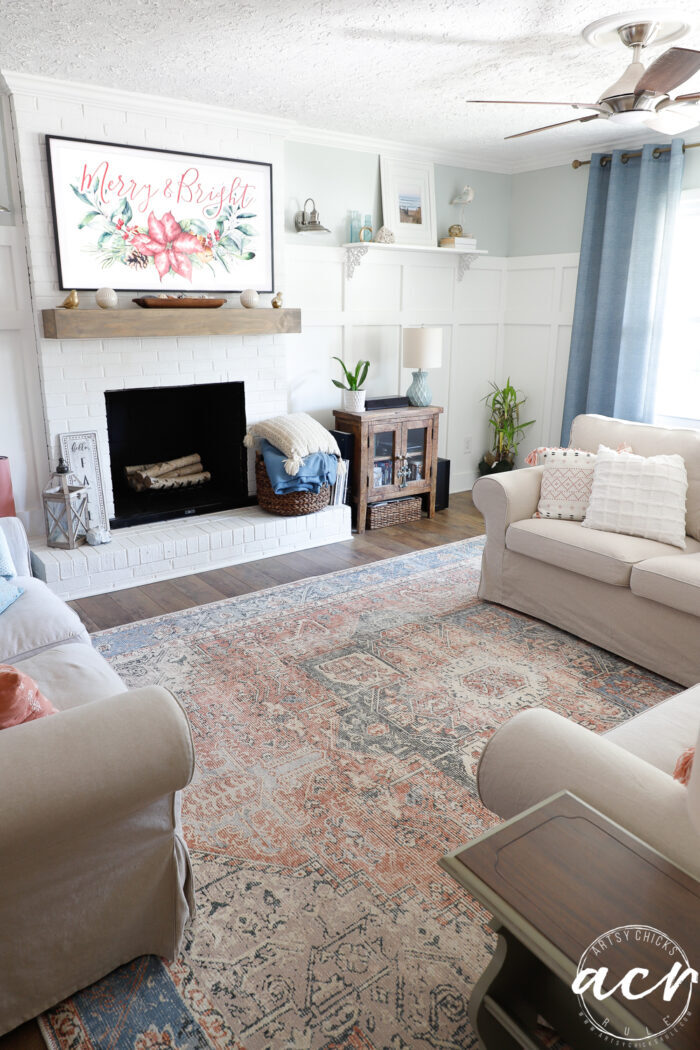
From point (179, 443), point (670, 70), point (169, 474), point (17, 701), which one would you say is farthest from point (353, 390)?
point (17, 701)

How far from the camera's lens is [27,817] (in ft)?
4.06

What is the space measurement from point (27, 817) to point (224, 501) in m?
3.32

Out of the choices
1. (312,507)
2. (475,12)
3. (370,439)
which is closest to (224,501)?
(312,507)

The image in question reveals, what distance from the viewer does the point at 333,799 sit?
2.14m

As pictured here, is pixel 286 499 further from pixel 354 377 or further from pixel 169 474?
pixel 354 377

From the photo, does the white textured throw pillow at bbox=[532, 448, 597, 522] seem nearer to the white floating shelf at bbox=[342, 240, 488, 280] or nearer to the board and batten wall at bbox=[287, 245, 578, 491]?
the board and batten wall at bbox=[287, 245, 578, 491]

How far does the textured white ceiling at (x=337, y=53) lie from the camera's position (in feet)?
8.41

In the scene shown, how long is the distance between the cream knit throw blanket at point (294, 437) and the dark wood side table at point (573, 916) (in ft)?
10.0

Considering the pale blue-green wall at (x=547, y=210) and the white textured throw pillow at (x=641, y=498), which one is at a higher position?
the pale blue-green wall at (x=547, y=210)

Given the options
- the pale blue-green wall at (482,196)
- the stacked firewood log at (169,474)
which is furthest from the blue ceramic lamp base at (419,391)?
the stacked firewood log at (169,474)

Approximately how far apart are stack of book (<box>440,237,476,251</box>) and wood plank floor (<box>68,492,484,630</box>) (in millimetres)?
1878

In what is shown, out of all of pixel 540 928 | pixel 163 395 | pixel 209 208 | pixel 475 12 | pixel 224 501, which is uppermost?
pixel 475 12

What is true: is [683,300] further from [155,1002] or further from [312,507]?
[155,1002]

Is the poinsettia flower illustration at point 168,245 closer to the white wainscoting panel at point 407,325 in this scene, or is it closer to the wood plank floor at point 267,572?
the white wainscoting panel at point 407,325
